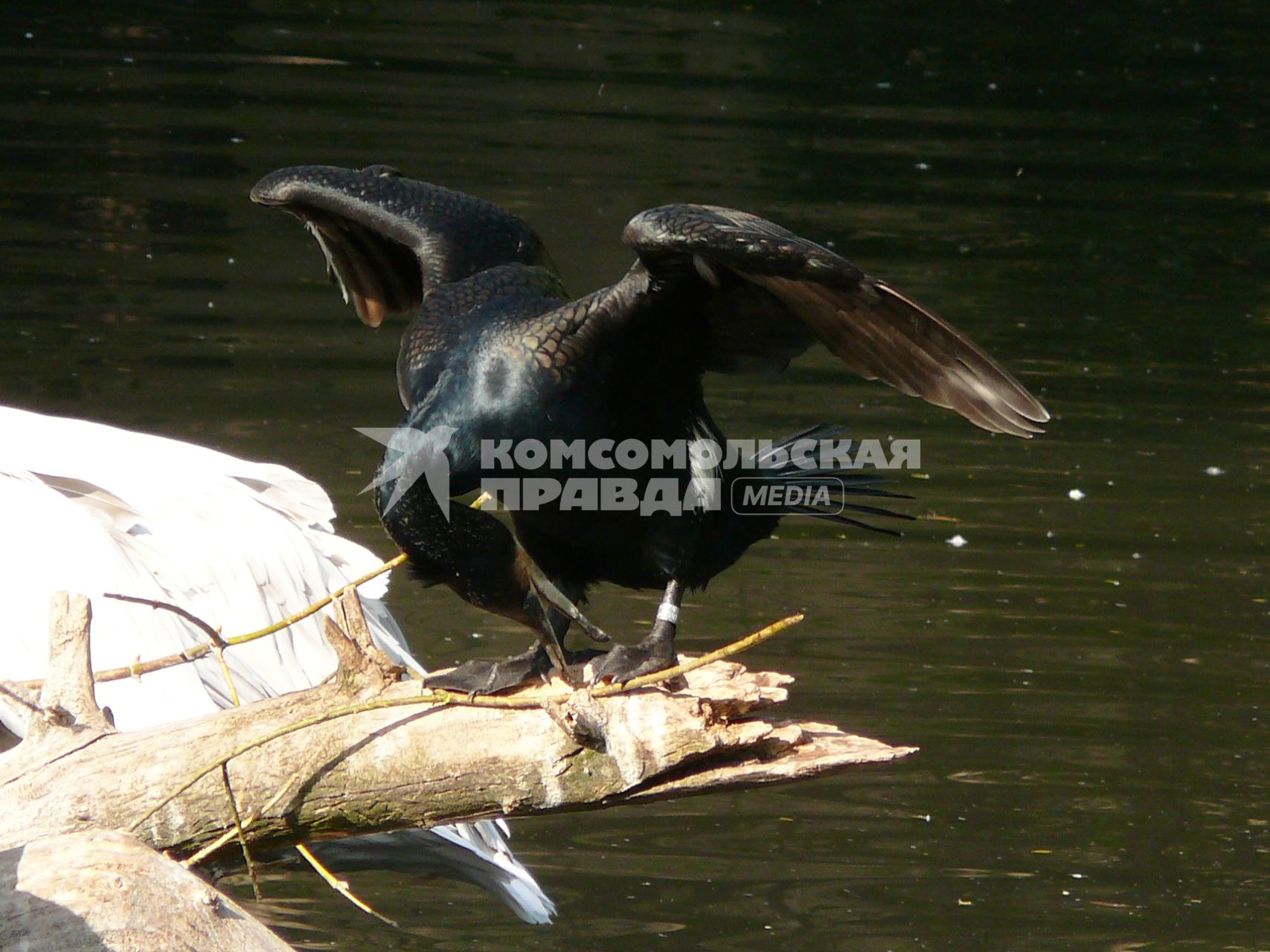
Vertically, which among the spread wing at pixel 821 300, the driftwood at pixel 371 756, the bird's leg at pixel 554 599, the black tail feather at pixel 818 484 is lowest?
the driftwood at pixel 371 756

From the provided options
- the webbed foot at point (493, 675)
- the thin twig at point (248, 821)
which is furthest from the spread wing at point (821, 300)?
the thin twig at point (248, 821)

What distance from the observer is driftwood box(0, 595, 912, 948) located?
8.90 feet

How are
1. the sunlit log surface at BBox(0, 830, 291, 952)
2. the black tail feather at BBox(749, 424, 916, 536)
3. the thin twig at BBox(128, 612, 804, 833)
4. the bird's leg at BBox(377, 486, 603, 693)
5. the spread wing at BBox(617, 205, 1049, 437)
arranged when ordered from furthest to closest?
1. the black tail feather at BBox(749, 424, 916, 536)
2. the spread wing at BBox(617, 205, 1049, 437)
3. the thin twig at BBox(128, 612, 804, 833)
4. the bird's leg at BBox(377, 486, 603, 693)
5. the sunlit log surface at BBox(0, 830, 291, 952)

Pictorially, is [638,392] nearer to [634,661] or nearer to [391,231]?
[634,661]

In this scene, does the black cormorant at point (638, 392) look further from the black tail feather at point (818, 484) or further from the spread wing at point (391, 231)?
the spread wing at point (391, 231)

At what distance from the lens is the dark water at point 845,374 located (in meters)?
4.53

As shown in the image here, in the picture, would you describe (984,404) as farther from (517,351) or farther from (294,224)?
(294,224)

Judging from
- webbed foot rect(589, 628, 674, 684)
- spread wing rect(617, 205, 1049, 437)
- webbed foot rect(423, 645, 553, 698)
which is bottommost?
webbed foot rect(423, 645, 553, 698)

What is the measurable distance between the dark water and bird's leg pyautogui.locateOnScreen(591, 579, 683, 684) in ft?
4.58

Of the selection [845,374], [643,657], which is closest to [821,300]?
[643,657]

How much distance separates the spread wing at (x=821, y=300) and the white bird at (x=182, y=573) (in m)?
1.40
